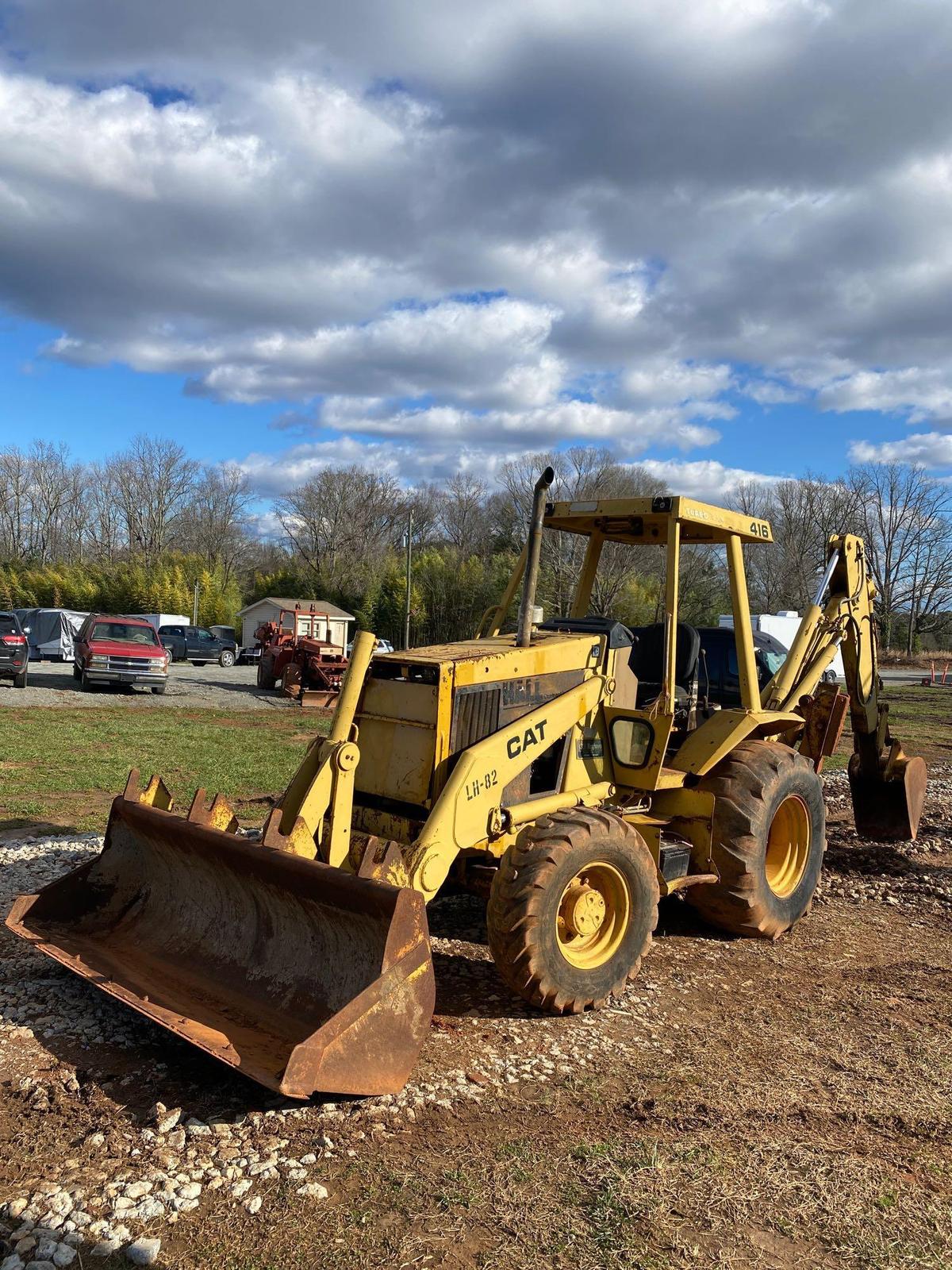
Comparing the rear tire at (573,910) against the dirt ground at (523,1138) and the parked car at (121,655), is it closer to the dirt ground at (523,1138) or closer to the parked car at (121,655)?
the dirt ground at (523,1138)

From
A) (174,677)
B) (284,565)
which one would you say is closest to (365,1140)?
(174,677)

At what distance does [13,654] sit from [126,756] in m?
11.5

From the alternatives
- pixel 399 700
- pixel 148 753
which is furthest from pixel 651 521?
pixel 148 753

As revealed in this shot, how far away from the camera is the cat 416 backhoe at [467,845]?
414cm

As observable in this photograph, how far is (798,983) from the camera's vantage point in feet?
18.5

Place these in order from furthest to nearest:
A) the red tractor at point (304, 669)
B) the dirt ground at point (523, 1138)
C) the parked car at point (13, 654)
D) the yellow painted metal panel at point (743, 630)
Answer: the red tractor at point (304, 669) → the parked car at point (13, 654) → the yellow painted metal panel at point (743, 630) → the dirt ground at point (523, 1138)

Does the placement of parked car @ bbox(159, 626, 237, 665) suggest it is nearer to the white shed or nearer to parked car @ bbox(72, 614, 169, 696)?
the white shed

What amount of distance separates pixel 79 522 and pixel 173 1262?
7973 cm

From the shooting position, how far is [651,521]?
6.67m

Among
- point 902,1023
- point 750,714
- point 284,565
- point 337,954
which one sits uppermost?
point 284,565

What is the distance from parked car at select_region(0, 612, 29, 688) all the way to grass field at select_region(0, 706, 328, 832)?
4.32 metres

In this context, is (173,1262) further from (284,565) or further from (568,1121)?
(284,565)

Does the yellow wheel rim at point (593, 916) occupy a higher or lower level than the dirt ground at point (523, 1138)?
higher

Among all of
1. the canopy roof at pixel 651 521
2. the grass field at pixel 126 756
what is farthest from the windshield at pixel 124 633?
the canopy roof at pixel 651 521
